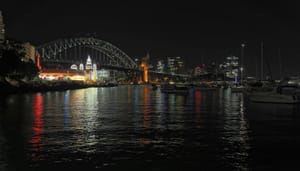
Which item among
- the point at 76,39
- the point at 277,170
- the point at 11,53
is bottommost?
the point at 277,170

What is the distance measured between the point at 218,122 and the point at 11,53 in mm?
70626

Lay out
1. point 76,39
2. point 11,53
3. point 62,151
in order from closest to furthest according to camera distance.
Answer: point 62,151
point 11,53
point 76,39

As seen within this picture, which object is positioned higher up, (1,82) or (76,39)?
(76,39)

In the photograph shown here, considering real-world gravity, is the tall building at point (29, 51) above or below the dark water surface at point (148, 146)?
above

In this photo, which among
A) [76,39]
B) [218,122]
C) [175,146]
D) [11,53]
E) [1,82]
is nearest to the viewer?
[175,146]

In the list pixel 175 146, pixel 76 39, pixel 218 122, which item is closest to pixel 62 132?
pixel 175 146

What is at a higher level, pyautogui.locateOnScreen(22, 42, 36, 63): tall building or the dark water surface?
pyautogui.locateOnScreen(22, 42, 36, 63): tall building

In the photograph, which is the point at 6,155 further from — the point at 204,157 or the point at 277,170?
the point at 277,170

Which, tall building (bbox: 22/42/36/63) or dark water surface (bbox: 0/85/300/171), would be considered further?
tall building (bbox: 22/42/36/63)

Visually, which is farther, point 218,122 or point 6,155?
point 218,122

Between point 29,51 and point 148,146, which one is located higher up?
point 29,51

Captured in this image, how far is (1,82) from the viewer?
259ft

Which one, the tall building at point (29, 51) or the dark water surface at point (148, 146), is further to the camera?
the tall building at point (29, 51)

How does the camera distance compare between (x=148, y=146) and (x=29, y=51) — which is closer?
(x=148, y=146)
